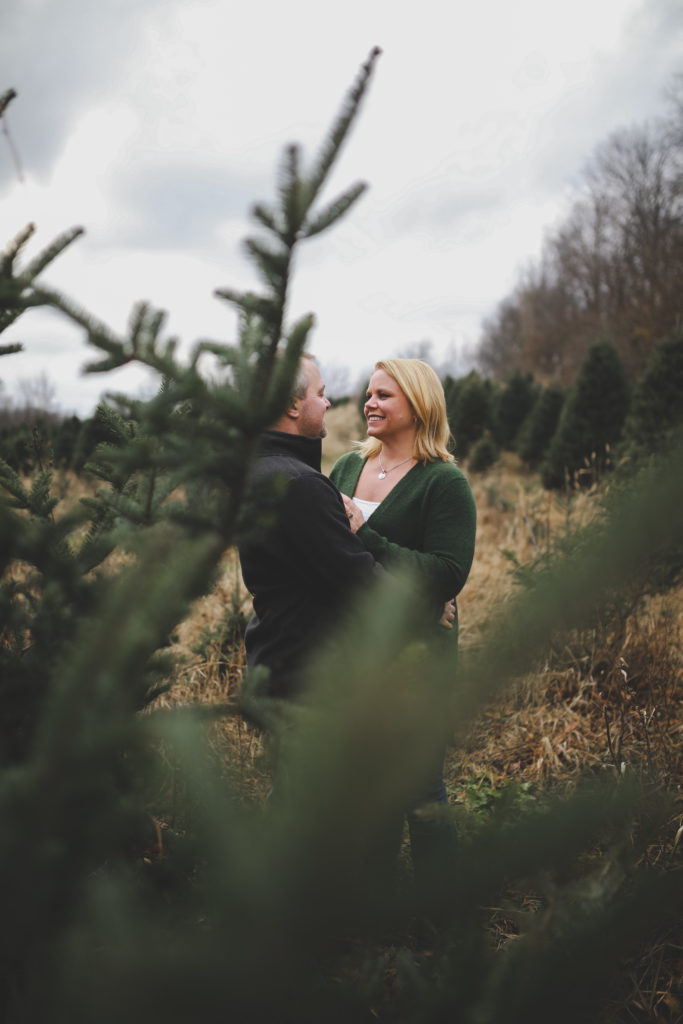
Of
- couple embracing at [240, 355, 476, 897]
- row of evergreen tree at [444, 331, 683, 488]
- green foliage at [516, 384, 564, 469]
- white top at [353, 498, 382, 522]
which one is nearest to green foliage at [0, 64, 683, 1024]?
couple embracing at [240, 355, 476, 897]

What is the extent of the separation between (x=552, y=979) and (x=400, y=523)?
1839 millimetres

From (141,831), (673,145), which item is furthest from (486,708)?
(673,145)

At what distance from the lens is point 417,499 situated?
7.76 ft

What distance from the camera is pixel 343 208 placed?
76cm

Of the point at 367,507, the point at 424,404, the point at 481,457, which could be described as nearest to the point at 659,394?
the point at 481,457

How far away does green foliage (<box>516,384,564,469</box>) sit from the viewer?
51.9 ft

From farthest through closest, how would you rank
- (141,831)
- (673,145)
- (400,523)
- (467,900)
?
(673,145), (400,523), (141,831), (467,900)

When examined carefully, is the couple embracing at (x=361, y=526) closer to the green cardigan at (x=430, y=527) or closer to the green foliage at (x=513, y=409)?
the green cardigan at (x=430, y=527)

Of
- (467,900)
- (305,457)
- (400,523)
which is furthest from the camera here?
(400,523)

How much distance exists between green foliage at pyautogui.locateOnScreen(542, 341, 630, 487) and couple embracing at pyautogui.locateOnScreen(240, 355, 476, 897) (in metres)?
10.6

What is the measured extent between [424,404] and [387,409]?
0.51 feet

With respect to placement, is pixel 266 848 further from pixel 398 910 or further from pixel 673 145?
pixel 673 145

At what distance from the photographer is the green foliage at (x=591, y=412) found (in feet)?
40.5

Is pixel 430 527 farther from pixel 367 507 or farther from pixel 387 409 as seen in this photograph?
pixel 387 409
